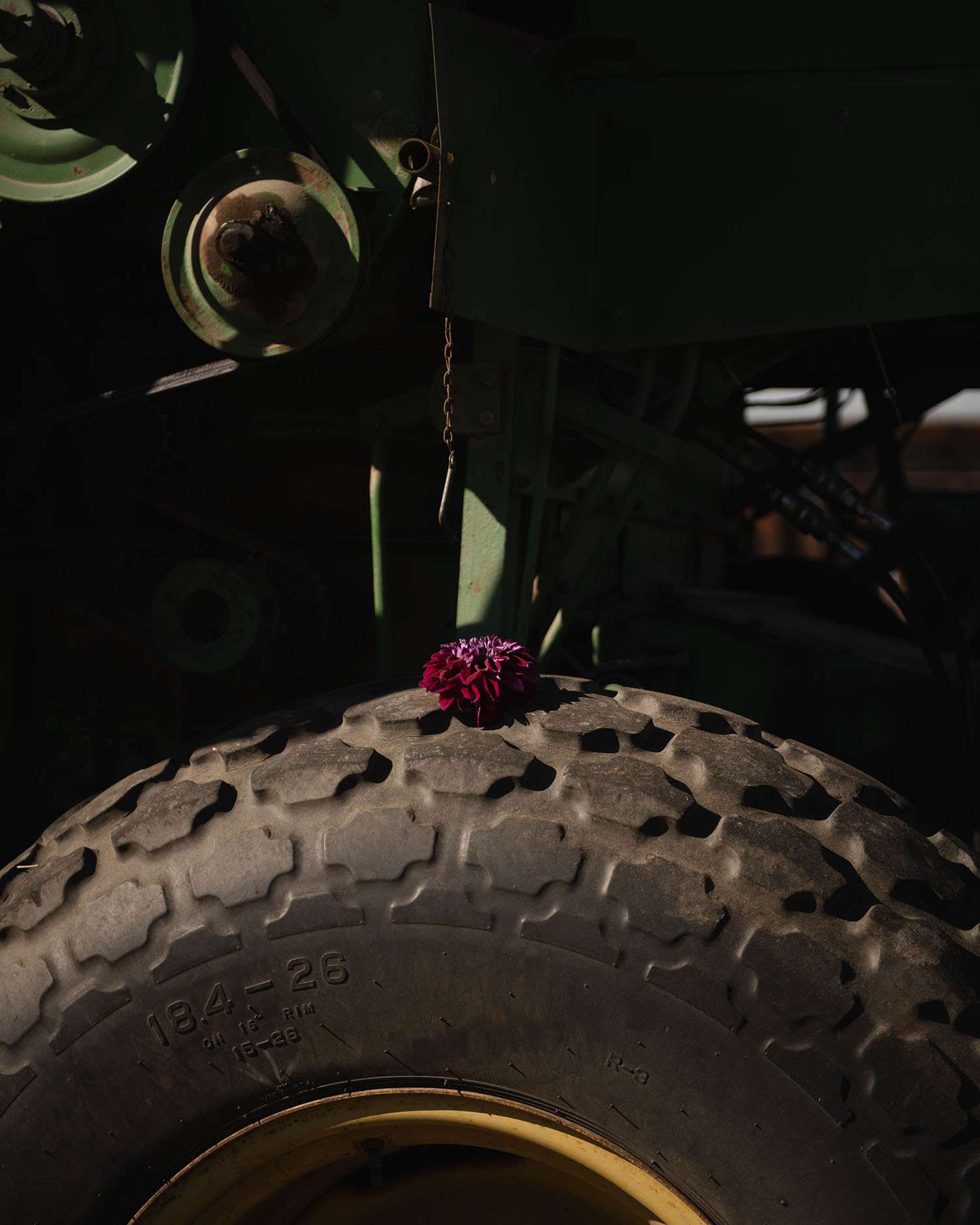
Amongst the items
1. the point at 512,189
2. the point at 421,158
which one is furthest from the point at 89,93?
the point at 512,189

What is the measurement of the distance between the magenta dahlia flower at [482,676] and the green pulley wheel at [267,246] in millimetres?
542

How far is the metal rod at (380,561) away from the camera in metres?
1.81

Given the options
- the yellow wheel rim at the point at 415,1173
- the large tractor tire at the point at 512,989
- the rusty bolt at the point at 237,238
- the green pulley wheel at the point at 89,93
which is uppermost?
the green pulley wheel at the point at 89,93

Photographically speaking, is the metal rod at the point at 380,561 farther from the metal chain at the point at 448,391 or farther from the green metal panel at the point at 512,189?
the green metal panel at the point at 512,189

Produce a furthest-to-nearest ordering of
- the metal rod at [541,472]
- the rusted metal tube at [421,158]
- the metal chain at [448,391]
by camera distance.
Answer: the metal rod at [541,472], the metal chain at [448,391], the rusted metal tube at [421,158]

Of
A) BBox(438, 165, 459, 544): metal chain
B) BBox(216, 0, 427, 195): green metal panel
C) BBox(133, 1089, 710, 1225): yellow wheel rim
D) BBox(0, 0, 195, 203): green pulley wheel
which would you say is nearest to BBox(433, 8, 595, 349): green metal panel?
BBox(438, 165, 459, 544): metal chain

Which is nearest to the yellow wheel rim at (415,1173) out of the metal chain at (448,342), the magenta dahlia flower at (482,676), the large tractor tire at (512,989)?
the large tractor tire at (512,989)

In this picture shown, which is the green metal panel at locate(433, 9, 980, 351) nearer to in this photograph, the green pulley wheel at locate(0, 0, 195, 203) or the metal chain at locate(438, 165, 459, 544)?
the metal chain at locate(438, 165, 459, 544)

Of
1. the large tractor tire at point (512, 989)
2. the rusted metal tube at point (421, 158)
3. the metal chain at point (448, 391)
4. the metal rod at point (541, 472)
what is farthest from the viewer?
the metal rod at point (541, 472)

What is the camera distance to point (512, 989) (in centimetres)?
128

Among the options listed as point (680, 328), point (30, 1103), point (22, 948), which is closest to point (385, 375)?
point (680, 328)

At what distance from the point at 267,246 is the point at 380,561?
1.80 feet

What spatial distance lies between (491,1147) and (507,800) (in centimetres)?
44

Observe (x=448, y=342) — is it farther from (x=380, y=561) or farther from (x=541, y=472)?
(x=380, y=561)
